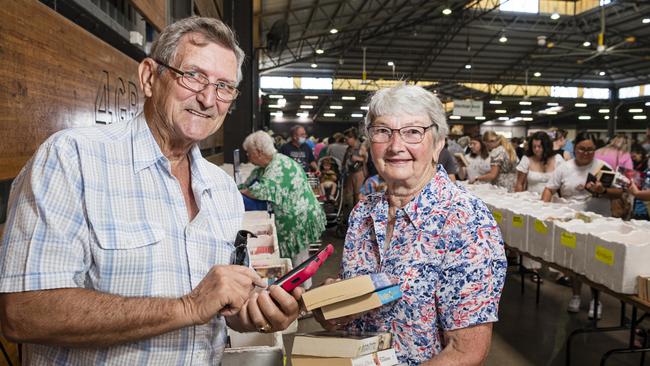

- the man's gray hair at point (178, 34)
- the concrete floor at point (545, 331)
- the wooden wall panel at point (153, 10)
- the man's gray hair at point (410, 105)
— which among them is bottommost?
the concrete floor at point (545, 331)

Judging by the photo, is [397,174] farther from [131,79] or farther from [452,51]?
[452,51]

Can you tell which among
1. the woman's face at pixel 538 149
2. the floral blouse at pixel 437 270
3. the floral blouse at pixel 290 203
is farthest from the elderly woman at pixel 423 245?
the woman's face at pixel 538 149

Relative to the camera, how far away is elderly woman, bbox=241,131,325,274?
13.8ft

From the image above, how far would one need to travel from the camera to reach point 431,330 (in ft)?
4.73

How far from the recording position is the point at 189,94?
121 centimetres

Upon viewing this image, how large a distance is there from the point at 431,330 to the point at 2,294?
43.6 inches

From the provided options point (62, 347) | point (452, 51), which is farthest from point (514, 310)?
point (452, 51)

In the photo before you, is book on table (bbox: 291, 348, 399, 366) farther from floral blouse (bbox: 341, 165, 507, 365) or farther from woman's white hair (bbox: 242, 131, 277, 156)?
woman's white hair (bbox: 242, 131, 277, 156)

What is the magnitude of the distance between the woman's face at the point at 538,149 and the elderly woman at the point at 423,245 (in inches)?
174

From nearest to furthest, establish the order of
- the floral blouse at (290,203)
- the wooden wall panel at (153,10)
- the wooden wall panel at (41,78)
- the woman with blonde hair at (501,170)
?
the wooden wall panel at (41,78)
the wooden wall panel at (153,10)
the floral blouse at (290,203)
the woman with blonde hair at (501,170)

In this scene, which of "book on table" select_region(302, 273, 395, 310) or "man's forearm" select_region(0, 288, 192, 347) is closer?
"man's forearm" select_region(0, 288, 192, 347)

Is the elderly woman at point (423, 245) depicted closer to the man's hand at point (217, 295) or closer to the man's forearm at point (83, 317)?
the man's hand at point (217, 295)

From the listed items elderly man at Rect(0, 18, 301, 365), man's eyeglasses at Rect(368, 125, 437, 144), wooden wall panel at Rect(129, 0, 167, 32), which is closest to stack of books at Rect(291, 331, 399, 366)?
elderly man at Rect(0, 18, 301, 365)

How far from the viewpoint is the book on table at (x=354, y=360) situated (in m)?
1.19
